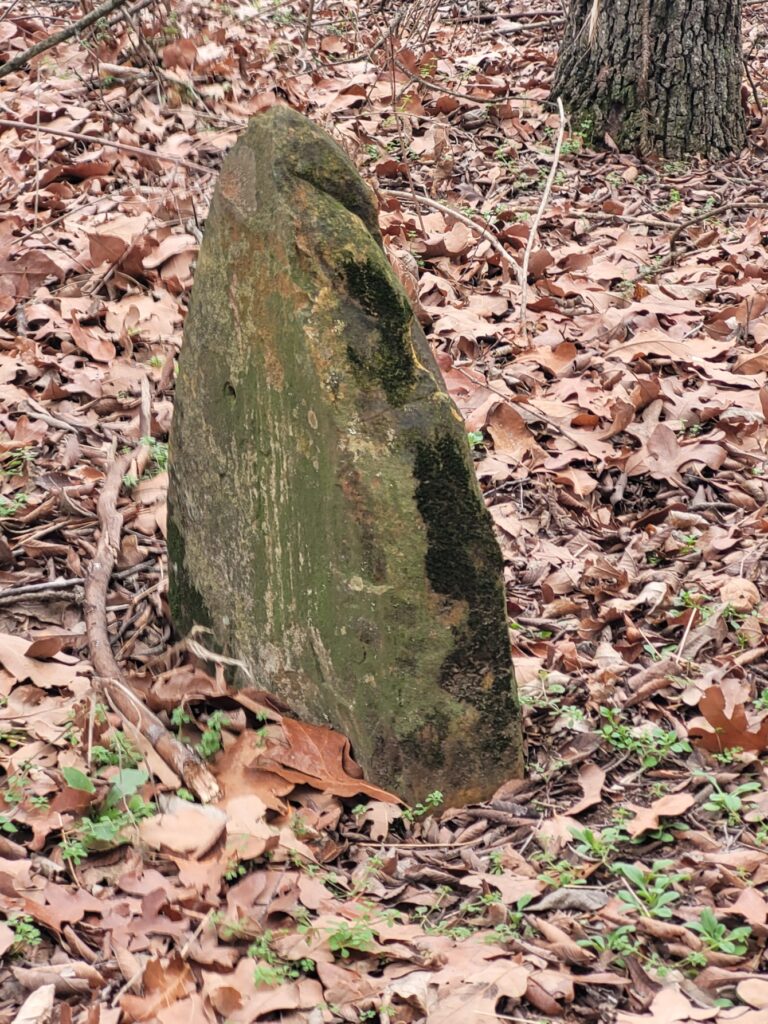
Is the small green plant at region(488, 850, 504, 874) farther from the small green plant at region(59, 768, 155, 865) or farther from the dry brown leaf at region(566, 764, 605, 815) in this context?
the small green plant at region(59, 768, 155, 865)

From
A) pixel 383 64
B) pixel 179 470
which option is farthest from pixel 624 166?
pixel 179 470

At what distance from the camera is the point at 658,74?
615 cm

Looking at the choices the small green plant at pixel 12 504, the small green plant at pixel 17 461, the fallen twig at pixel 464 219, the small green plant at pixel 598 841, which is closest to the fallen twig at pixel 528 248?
the fallen twig at pixel 464 219

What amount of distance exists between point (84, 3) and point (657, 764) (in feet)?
15.4

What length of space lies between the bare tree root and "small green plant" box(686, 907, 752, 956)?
3.68 feet

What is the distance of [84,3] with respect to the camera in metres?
5.68

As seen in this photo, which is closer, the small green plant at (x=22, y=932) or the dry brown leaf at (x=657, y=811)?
the small green plant at (x=22, y=932)

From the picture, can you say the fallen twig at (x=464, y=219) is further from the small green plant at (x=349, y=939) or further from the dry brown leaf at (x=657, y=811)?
the small green plant at (x=349, y=939)

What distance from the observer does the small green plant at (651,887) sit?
2.34m

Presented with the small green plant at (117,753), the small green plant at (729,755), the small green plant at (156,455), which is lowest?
the small green plant at (729,755)

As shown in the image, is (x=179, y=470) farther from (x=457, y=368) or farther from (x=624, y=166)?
(x=624, y=166)

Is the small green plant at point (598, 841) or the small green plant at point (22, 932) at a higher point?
the small green plant at point (22, 932)

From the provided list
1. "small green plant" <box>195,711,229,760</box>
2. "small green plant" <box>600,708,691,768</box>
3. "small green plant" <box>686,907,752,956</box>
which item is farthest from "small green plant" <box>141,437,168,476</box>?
"small green plant" <box>686,907,752,956</box>

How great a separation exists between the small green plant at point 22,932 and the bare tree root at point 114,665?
A: 1.69ft
